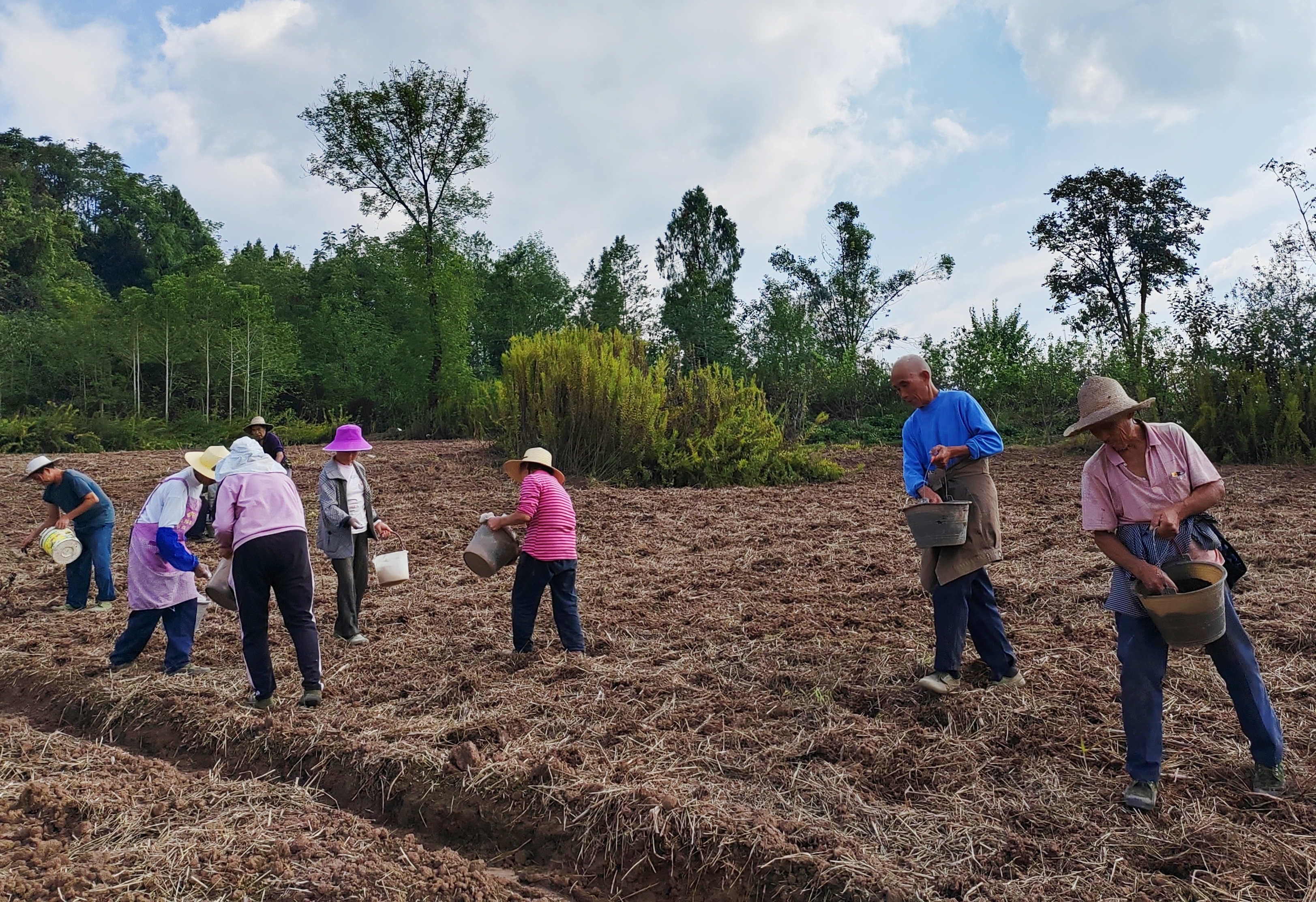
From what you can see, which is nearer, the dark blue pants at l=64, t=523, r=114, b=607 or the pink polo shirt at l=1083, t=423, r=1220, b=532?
the pink polo shirt at l=1083, t=423, r=1220, b=532

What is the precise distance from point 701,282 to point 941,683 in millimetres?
29153

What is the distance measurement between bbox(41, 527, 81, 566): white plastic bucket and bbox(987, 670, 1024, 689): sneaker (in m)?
6.27

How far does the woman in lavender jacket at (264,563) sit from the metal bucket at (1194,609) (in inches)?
144

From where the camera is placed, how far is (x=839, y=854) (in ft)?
9.14

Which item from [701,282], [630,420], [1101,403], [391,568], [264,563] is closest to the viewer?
[1101,403]

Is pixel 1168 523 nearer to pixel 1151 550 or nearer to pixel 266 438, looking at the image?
pixel 1151 550

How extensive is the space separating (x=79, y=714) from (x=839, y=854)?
162 inches

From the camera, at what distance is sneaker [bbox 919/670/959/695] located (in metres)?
3.94

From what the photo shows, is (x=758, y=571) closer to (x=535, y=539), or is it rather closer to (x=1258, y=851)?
(x=535, y=539)

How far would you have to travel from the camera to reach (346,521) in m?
5.55

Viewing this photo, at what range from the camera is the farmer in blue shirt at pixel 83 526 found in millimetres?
6738

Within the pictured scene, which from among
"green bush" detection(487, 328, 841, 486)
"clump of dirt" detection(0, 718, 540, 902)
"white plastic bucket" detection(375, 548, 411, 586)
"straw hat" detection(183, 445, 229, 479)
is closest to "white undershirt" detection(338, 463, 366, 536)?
"white plastic bucket" detection(375, 548, 411, 586)

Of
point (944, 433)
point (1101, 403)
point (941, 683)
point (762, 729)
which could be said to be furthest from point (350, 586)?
point (1101, 403)

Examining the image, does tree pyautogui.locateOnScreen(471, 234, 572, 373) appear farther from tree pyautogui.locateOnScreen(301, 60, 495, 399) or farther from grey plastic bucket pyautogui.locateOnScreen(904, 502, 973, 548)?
grey plastic bucket pyautogui.locateOnScreen(904, 502, 973, 548)
